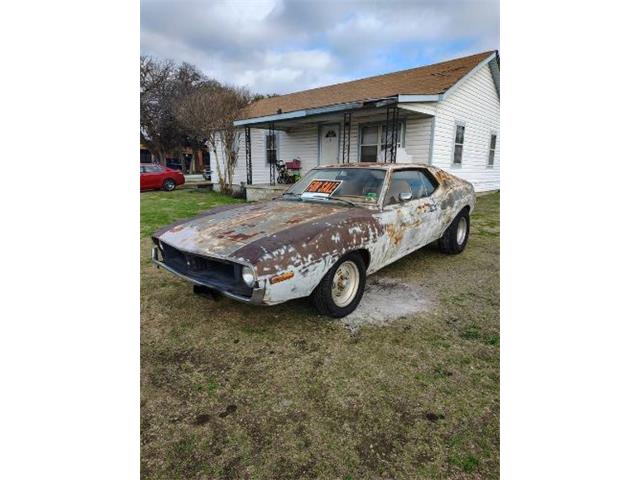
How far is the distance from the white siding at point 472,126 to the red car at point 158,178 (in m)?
11.8

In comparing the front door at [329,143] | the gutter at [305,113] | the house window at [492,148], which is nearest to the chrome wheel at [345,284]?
the gutter at [305,113]

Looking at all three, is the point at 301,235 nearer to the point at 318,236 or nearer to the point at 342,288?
the point at 318,236

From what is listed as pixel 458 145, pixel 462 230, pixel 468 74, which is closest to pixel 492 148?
pixel 458 145

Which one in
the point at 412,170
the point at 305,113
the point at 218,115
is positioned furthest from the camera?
the point at 218,115

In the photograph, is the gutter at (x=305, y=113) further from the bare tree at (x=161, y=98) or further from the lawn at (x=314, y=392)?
the bare tree at (x=161, y=98)

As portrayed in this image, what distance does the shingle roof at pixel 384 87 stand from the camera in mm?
10773

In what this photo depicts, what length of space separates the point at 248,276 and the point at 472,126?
12.2 m

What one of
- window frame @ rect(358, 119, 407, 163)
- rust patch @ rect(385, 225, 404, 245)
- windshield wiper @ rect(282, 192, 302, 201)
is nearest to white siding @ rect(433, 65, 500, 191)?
Result: window frame @ rect(358, 119, 407, 163)

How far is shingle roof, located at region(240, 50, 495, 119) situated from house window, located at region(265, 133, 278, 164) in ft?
4.43

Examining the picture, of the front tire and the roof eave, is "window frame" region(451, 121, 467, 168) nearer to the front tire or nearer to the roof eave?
the roof eave

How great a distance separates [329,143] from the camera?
41.1 ft

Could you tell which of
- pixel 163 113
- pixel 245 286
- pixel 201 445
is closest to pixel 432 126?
pixel 245 286

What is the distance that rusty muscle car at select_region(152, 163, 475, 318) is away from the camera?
2.48 metres
